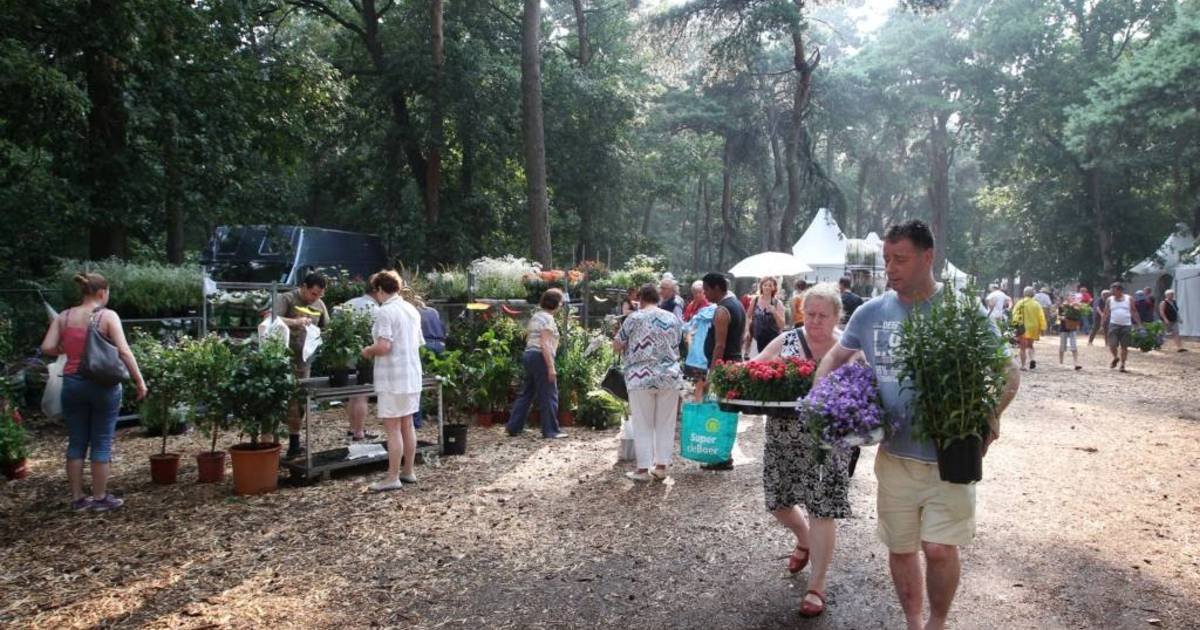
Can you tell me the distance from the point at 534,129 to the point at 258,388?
10.1 m

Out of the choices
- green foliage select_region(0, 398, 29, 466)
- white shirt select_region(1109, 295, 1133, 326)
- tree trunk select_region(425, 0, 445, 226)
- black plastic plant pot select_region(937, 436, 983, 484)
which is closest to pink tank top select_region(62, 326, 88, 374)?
green foliage select_region(0, 398, 29, 466)

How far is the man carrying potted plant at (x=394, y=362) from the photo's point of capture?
20.4ft

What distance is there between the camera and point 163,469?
6.74 m

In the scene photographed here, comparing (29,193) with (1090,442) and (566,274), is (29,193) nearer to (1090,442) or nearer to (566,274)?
(566,274)

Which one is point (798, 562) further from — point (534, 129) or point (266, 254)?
point (266, 254)

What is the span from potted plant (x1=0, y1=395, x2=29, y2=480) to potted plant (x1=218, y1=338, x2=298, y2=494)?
6.66ft

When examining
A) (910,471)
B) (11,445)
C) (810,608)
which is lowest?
(810,608)

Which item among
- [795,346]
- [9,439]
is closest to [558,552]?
[795,346]

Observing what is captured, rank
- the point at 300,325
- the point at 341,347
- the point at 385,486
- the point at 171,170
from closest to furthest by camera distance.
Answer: the point at 385,486
the point at 341,347
the point at 300,325
the point at 171,170

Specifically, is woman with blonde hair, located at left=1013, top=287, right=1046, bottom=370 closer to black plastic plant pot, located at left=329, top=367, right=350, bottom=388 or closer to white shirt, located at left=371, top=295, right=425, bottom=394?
white shirt, located at left=371, top=295, right=425, bottom=394

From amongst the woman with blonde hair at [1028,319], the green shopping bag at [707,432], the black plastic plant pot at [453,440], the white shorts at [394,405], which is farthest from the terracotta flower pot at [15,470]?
the woman with blonde hair at [1028,319]

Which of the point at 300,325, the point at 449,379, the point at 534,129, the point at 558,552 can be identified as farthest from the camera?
the point at 534,129

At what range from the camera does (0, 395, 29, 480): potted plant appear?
6.71 metres

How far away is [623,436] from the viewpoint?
25.5ft
